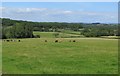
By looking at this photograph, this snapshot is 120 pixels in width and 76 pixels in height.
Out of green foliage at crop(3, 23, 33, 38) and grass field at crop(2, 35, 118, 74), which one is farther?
green foliage at crop(3, 23, 33, 38)

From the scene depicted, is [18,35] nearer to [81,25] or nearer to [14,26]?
[14,26]

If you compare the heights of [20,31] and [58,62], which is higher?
[58,62]

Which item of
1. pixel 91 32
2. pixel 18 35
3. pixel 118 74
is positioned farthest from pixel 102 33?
pixel 118 74

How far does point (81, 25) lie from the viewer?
104 m

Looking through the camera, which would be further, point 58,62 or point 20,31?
point 20,31

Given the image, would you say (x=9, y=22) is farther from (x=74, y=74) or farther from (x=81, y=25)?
(x=74, y=74)

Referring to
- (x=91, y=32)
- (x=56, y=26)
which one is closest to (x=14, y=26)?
(x=91, y=32)

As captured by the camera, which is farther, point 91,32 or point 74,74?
point 91,32

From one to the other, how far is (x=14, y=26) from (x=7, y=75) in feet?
208

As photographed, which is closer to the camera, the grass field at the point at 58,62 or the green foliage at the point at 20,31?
the grass field at the point at 58,62

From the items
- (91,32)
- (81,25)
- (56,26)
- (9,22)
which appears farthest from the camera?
(56,26)

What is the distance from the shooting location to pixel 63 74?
13.1 meters

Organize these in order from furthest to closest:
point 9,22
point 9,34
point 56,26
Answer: point 56,26 → point 9,22 → point 9,34

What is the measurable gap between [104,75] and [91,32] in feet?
216
